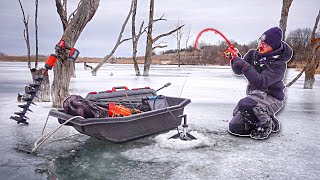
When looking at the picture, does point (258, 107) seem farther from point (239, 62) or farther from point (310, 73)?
point (310, 73)

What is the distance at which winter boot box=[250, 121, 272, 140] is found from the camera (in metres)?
4.74

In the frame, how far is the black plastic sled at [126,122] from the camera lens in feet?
12.7

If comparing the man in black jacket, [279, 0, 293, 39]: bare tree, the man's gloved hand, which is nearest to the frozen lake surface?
the man in black jacket

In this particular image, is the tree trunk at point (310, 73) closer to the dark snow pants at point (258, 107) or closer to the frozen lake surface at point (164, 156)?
the frozen lake surface at point (164, 156)

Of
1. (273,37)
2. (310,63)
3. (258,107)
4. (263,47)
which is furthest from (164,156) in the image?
→ (310,63)

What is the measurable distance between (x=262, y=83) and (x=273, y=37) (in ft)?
2.09

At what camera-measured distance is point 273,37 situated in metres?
4.32

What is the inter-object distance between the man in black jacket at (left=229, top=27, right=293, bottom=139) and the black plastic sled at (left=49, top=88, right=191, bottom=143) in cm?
99

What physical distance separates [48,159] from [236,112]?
2933 mm

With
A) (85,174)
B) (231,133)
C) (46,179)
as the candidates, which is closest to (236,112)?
(231,133)

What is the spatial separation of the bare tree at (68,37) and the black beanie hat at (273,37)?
410 cm

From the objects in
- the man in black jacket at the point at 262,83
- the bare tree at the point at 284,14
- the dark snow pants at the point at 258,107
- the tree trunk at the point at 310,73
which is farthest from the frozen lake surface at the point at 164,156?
the tree trunk at the point at 310,73

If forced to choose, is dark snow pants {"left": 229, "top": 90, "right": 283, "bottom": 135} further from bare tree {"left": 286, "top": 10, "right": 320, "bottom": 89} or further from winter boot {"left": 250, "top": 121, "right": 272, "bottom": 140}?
bare tree {"left": 286, "top": 10, "right": 320, "bottom": 89}

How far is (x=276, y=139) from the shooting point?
15.9 feet
